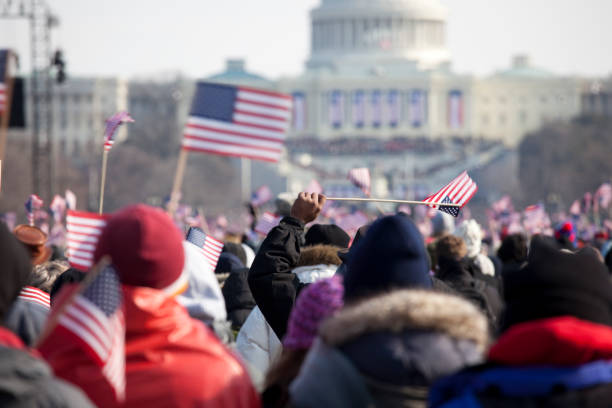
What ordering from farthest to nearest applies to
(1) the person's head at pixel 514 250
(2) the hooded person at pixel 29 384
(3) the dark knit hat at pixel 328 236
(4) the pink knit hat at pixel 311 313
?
(1) the person's head at pixel 514 250 → (3) the dark knit hat at pixel 328 236 → (4) the pink knit hat at pixel 311 313 → (2) the hooded person at pixel 29 384

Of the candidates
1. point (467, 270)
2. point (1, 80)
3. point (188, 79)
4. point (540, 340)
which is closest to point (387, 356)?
point (540, 340)

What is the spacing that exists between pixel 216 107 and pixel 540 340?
11.4 feet

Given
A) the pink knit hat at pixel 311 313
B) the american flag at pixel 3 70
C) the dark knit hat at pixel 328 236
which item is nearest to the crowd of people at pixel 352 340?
the pink knit hat at pixel 311 313

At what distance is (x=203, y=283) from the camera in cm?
525

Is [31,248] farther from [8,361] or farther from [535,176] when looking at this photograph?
[535,176]

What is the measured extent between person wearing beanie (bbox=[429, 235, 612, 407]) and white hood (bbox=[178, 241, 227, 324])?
1.28 meters

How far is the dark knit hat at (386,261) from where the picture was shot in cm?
446

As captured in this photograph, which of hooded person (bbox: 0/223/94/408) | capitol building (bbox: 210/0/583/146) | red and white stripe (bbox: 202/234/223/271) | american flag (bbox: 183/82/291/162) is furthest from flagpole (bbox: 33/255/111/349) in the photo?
capitol building (bbox: 210/0/583/146)

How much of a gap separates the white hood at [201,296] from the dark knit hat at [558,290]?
121cm

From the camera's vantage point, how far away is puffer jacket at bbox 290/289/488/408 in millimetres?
4086

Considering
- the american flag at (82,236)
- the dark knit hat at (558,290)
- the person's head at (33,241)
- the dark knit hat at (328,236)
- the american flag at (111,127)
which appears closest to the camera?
the dark knit hat at (558,290)

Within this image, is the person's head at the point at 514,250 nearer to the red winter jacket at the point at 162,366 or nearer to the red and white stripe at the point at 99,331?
the red winter jacket at the point at 162,366

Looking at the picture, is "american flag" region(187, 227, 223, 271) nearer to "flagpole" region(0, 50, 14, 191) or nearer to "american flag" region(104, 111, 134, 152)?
"american flag" region(104, 111, 134, 152)

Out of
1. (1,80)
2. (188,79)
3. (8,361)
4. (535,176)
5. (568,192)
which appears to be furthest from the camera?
(188,79)
